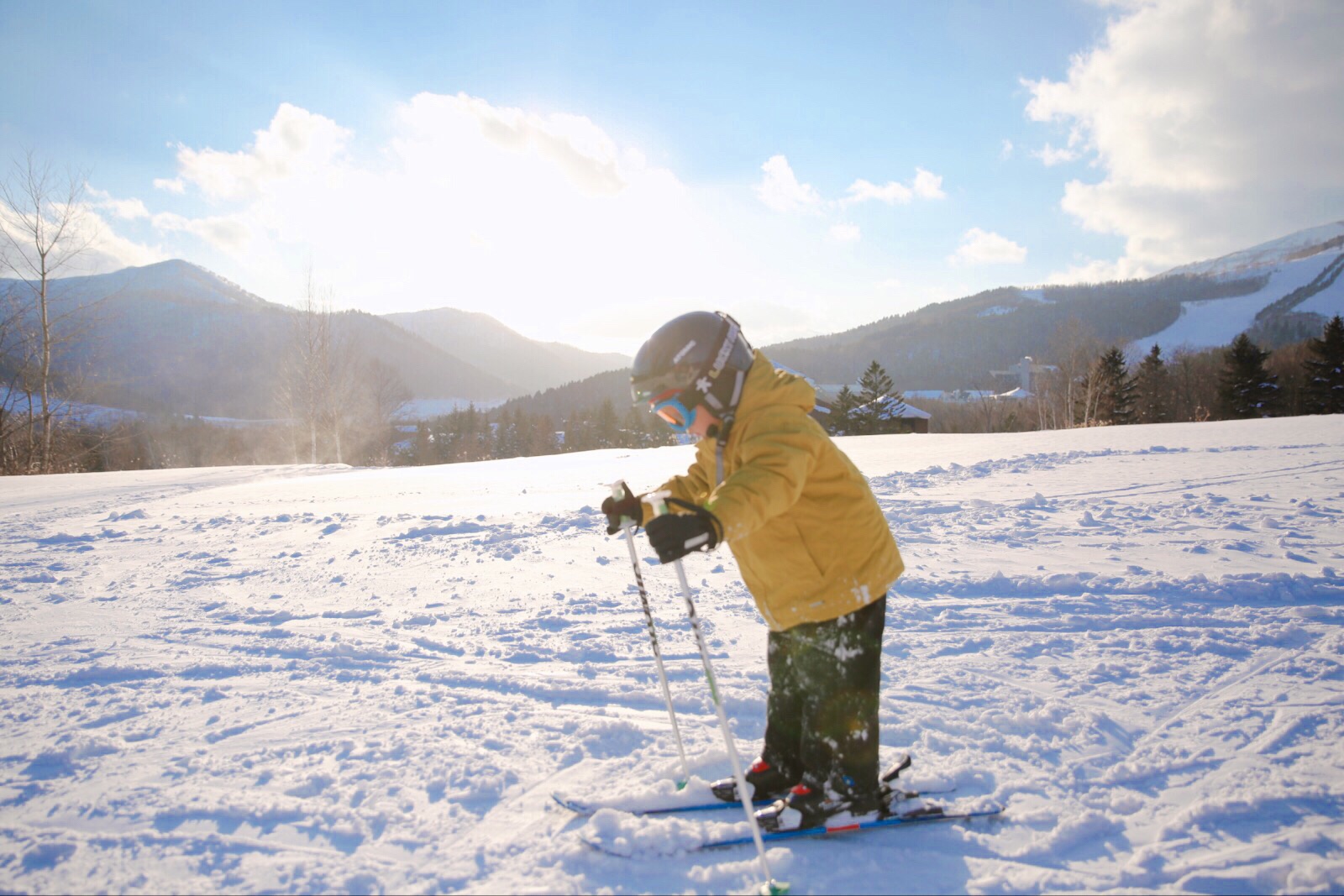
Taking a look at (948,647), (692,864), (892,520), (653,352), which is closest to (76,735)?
(692,864)

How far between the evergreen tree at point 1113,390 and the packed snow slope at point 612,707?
3701 cm

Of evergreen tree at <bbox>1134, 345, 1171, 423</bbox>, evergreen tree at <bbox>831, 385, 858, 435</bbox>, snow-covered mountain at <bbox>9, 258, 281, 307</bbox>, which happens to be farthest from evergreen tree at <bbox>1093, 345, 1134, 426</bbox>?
snow-covered mountain at <bbox>9, 258, 281, 307</bbox>

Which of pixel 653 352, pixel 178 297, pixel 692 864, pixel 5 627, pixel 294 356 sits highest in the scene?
pixel 178 297

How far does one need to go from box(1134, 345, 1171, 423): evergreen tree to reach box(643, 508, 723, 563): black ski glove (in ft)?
184

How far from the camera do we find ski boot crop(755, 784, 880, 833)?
235 centimetres

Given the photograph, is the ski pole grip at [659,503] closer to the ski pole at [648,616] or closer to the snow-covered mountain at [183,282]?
the ski pole at [648,616]

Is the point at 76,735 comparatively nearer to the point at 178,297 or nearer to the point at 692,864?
the point at 692,864

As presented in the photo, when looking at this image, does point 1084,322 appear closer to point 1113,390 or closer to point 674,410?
point 1113,390

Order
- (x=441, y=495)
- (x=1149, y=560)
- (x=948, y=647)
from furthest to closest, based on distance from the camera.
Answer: (x=441, y=495)
(x=1149, y=560)
(x=948, y=647)

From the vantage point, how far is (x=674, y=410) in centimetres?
242

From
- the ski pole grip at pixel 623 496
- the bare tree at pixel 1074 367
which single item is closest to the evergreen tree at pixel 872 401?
the bare tree at pixel 1074 367

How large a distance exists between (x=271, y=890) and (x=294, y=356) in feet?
103

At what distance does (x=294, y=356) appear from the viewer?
28266mm

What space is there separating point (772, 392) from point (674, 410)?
0.40m
